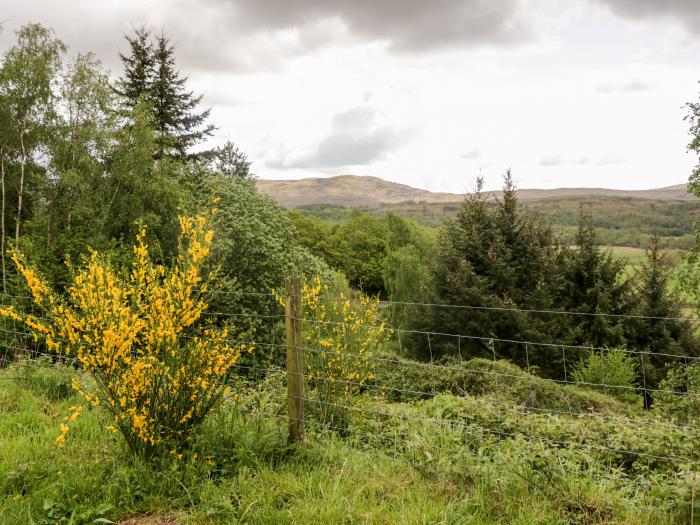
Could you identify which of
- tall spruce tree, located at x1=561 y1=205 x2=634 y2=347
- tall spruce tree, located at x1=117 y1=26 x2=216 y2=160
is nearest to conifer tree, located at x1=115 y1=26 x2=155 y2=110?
tall spruce tree, located at x1=117 y1=26 x2=216 y2=160

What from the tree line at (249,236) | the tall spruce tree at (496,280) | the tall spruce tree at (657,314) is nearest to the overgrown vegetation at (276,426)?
the tall spruce tree at (496,280)

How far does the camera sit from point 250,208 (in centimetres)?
2094

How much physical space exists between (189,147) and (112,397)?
1046 inches

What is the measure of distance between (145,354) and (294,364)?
45.9 inches

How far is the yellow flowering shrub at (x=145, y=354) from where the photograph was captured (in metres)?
3.56

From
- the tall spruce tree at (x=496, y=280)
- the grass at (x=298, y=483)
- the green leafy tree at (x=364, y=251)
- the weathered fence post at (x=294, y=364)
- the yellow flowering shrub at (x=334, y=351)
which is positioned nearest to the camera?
the grass at (x=298, y=483)

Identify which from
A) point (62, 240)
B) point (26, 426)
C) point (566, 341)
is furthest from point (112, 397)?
point (62, 240)

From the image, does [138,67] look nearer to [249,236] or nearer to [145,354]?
[249,236]

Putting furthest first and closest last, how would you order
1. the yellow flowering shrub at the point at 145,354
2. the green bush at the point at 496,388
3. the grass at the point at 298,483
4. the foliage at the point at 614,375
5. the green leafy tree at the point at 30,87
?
the green leafy tree at the point at 30,87, the foliage at the point at 614,375, the green bush at the point at 496,388, the yellow flowering shrub at the point at 145,354, the grass at the point at 298,483

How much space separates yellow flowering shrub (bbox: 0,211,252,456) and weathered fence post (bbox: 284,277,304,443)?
43 cm

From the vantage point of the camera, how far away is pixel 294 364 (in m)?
4.08

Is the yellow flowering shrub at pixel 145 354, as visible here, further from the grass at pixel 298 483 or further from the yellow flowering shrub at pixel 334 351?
the yellow flowering shrub at pixel 334 351

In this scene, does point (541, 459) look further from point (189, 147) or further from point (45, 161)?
point (189, 147)

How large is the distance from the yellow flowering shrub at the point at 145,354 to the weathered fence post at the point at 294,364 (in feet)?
1.40
